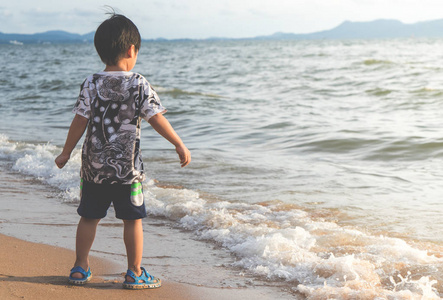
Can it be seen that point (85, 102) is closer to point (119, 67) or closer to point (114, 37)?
point (119, 67)

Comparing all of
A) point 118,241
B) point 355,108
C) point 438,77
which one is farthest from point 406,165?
point 438,77

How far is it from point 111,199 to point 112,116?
0.45 metres

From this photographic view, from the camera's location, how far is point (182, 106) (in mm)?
14141

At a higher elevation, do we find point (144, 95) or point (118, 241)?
point (144, 95)

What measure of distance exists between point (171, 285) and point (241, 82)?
18.5 m

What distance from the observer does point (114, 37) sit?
2.70m

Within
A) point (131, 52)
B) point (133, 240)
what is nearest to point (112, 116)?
point (131, 52)

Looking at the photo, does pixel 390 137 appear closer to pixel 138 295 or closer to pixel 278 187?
pixel 278 187

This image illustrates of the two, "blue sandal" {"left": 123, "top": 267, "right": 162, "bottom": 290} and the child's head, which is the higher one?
the child's head

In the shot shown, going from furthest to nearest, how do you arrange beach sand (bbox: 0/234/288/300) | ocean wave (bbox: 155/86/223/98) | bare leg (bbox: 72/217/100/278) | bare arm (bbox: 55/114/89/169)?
ocean wave (bbox: 155/86/223/98) → bare leg (bbox: 72/217/100/278) → bare arm (bbox: 55/114/89/169) → beach sand (bbox: 0/234/288/300)

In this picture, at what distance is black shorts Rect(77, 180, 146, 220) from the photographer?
277 cm

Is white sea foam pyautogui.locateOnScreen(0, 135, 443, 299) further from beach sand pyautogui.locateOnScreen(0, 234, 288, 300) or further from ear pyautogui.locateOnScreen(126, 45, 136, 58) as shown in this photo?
ear pyautogui.locateOnScreen(126, 45, 136, 58)

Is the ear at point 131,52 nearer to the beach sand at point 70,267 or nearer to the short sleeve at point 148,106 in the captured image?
the short sleeve at point 148,106

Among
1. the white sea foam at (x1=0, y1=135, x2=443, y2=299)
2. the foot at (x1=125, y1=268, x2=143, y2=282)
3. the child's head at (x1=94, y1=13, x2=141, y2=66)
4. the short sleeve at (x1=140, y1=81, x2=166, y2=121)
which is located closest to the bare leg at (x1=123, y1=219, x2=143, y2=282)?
the foot at (x1=125, y1=268, x2=143, y2=282)
